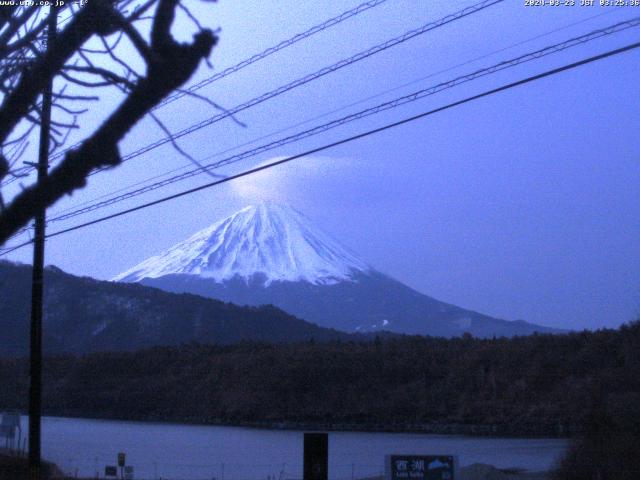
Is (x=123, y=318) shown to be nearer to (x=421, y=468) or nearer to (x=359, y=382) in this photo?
(x=359, y=382)

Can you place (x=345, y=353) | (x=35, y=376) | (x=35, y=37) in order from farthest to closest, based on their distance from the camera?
1. (x=345, y=353)
2. (x=35, y=376)
3. (x=35, y=37)

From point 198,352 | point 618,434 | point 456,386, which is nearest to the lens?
point 618,434

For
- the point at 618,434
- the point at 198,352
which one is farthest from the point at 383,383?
the point at 618,434

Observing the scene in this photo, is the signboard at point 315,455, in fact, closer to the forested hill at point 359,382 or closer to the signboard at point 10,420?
the signboard at point 10,420

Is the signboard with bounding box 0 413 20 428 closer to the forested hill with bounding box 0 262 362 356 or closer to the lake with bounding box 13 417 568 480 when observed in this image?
the lake with bounding box 13 417 568 480

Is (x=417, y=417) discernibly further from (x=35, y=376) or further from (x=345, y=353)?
(x=35, y=376)

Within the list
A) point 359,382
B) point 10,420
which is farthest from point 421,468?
point 359,382

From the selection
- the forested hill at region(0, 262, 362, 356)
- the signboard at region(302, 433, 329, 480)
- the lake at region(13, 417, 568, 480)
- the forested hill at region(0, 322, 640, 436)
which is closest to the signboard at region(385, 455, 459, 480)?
the signboard at region(302, 433, 329, 480)
